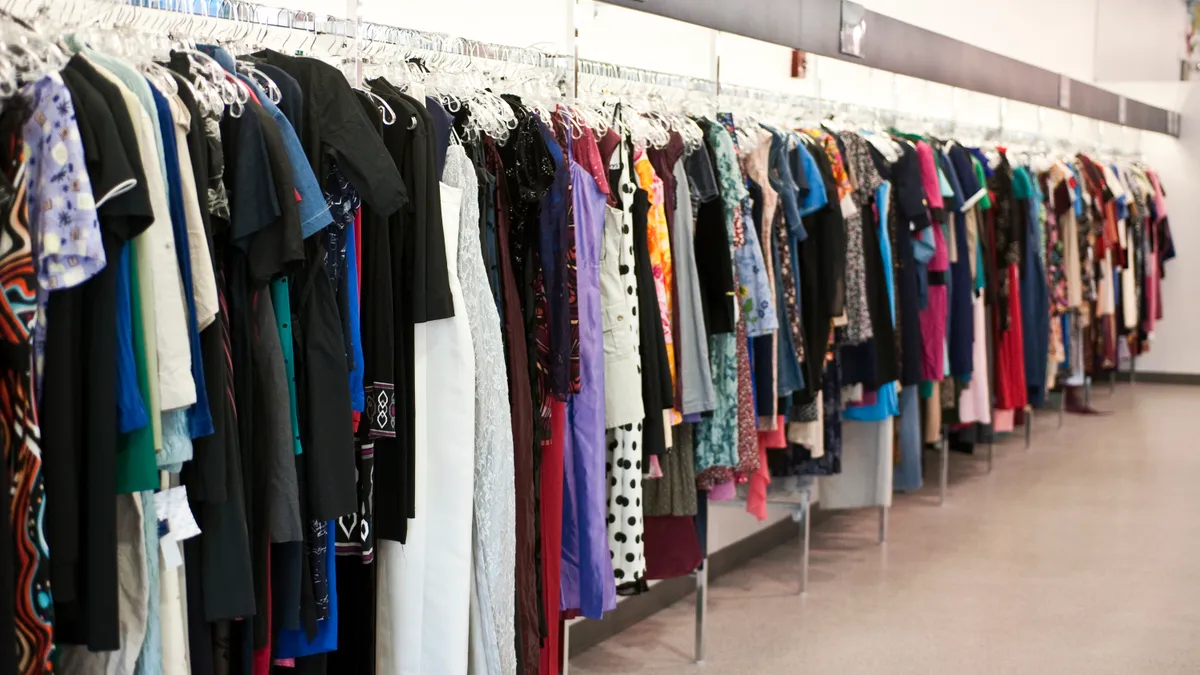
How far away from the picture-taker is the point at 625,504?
3.59 meters

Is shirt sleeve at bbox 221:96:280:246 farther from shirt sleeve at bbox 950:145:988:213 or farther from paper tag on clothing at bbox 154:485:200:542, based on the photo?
shirt sleeve at bbox 950:145:988:213

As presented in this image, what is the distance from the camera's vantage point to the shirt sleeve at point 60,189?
2.00 metres

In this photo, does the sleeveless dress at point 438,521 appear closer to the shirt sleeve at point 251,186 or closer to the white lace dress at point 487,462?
the white lace dress at point 487,462

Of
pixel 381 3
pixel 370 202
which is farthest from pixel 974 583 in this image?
pixel 370 202

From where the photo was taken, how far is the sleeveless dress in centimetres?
283

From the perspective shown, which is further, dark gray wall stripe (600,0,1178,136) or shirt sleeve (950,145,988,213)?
shirt sleeve (950,145,988,213)

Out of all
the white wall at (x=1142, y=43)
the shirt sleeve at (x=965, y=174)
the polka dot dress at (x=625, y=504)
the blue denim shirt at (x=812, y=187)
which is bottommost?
the polka dot dress at (x=625, y=504)

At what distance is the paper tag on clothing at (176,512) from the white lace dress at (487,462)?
32.3 inches

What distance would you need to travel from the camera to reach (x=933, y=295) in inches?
227

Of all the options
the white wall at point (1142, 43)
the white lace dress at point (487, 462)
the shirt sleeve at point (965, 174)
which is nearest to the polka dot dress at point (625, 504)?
the white lace dress at point (487, 462)

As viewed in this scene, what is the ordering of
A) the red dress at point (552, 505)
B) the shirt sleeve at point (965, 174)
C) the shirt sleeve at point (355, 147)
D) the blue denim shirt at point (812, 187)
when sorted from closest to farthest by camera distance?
the shirt sleeve at point (355, 147) → the red dress at point (552, 505) → the blue denim shirt at point (812, 187) → the shirt sleeve at point (965, 174)

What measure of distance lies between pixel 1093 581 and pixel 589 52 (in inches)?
119

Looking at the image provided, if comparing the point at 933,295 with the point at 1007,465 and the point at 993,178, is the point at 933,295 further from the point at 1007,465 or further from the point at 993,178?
the point at 1007,465

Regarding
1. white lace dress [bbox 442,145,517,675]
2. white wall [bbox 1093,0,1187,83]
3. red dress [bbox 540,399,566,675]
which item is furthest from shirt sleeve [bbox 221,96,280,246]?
white wall [bbox 1093,0,1187,83]
